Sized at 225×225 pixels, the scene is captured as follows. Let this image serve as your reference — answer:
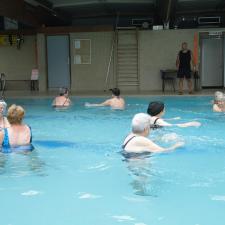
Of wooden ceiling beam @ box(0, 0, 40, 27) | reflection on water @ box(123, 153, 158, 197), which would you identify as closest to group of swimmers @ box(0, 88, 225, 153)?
reflection on water @ box(123, 153, 158, 197)

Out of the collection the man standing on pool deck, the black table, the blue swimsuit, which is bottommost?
the blue swimsuit

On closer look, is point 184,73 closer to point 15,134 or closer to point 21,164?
point 15,134

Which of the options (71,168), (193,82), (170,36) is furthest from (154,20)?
(71,168)

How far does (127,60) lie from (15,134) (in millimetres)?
11107

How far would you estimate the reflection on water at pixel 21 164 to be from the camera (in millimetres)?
5078

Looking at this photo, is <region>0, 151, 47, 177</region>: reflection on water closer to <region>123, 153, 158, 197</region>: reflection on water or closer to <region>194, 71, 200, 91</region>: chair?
<region>123, 153, 158, 197</region>: reflection on water

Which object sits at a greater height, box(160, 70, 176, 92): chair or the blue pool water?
box(160, 70, 176, 92): chair

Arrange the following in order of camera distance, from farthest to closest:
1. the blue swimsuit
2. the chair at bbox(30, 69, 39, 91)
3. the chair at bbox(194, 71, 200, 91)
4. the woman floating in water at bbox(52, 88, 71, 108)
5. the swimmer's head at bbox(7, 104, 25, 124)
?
the chair at bbox(30, 69, 39, 91) → the chair at bbox(194, 71, 200, 91) → the woman floating in water at bbox(52, 88, 71, 108) → the blue swimsuit → the swimmer's head at bbox(7, 104, 25, 124)

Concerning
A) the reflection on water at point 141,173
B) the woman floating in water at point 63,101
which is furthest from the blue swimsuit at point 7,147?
the woman floating in water at point 63,101

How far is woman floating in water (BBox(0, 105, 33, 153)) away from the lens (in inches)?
209

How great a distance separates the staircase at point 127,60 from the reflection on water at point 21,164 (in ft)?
35.4

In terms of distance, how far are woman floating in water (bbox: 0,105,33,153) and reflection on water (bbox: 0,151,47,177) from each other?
0.09 metres

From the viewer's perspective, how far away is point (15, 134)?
5.38 m

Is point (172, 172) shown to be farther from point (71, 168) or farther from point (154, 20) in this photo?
Result: point (154, 20)
